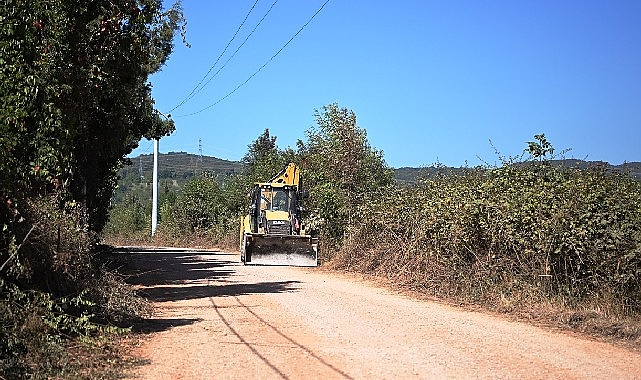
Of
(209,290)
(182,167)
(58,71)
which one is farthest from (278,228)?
(182,167)

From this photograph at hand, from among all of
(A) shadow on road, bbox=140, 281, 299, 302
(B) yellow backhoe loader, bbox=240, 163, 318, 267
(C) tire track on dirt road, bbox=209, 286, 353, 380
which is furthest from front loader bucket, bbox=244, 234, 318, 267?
(C) tire track on dirt road, bbox=209, 286, 353, 380

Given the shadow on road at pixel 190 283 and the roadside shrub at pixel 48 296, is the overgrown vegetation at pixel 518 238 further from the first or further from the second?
the roadside shrub at pixel 48 296

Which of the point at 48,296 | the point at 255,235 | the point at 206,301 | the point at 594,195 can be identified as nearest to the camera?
the point at 48,296

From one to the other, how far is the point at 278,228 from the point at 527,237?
15584 millimetres

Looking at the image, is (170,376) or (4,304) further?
(4,304)

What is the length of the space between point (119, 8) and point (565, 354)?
10872mm

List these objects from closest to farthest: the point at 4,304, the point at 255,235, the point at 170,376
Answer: the point at 170,376
the point at 4,304
the point at 255,235

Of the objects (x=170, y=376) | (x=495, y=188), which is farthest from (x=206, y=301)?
(x=170, y=376)

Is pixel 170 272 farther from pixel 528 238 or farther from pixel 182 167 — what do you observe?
pixel 182 167

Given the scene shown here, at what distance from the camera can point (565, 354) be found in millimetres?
11203

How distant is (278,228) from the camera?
101ft

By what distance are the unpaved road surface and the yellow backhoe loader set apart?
959 centimetres

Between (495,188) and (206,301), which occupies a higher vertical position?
(495,188)

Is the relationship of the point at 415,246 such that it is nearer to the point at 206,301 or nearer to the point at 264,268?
the point at 206,301
